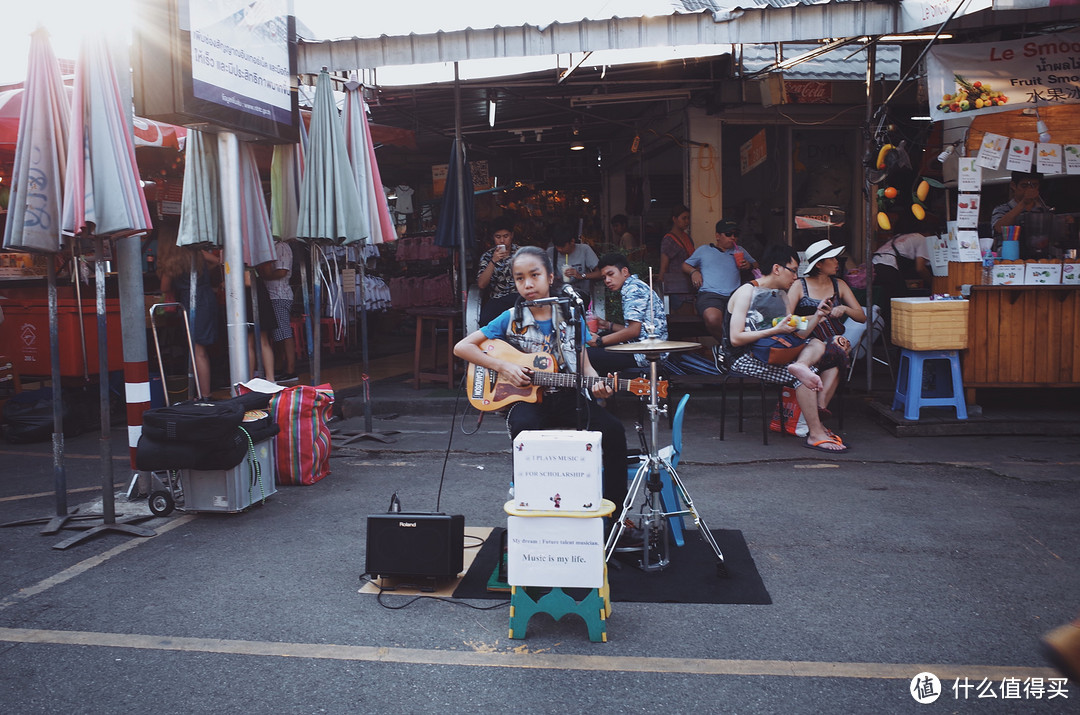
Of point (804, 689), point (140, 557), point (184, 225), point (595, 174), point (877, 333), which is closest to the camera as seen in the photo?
point (804, 689)

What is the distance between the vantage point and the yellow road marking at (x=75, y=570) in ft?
14.2

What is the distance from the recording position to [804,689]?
10.5 ft

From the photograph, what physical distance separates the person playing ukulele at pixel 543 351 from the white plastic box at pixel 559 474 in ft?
3.26

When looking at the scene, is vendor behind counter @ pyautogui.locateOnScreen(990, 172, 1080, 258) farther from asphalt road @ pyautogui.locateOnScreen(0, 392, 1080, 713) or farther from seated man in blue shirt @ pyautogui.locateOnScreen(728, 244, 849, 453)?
asphalt road @ pyautogui.locateOnScreen(0, 392, 1080, 713)

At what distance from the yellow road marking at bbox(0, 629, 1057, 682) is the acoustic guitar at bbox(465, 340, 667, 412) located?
5.26 ft

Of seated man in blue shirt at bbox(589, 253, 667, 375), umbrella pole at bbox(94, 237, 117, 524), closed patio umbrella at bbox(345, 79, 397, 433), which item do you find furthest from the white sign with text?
closed patio umbrella at bbox(345, 79, 397, 433)

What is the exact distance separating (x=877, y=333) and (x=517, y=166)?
957cm

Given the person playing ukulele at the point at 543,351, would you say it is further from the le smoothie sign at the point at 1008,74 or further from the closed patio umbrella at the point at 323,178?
the le smoothie sign at the point at 1008,74

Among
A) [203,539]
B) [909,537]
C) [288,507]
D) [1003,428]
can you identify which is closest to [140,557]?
[203,539]

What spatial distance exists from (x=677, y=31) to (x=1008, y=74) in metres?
3.11

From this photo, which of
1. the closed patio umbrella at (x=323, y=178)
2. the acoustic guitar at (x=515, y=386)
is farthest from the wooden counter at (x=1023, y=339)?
the closed patio umbrella at (x=323, y=178)

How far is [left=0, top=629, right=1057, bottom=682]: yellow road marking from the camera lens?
3.33m

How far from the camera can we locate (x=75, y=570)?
4695mm

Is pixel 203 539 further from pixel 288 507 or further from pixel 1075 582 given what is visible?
pixel 1075 582
